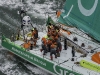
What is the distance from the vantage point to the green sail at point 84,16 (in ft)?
35.1

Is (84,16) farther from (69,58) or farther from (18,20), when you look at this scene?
(18,20)

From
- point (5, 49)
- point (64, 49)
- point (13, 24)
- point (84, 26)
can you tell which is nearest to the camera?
point (84, 26)

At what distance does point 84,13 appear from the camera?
11234 mm

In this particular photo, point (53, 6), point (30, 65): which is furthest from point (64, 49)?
point (53, 6)

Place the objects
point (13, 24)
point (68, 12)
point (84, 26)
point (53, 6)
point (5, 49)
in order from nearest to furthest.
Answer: point (84, 26) < point (68, 12) < point (5, 49) < point (13, 24) < point (53, 6)

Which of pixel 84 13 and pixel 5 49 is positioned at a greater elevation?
pixel 84 13

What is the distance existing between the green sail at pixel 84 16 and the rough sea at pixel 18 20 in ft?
8.98

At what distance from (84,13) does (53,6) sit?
9.02m

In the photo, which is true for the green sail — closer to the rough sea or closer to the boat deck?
the boat deck

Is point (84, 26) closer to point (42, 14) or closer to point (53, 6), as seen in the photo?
point (42, 14)

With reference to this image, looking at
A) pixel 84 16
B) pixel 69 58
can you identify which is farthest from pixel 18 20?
pixel 84 16

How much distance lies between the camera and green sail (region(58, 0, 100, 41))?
421 inches

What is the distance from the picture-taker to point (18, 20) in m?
18.2

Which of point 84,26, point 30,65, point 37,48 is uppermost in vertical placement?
point 84,26
